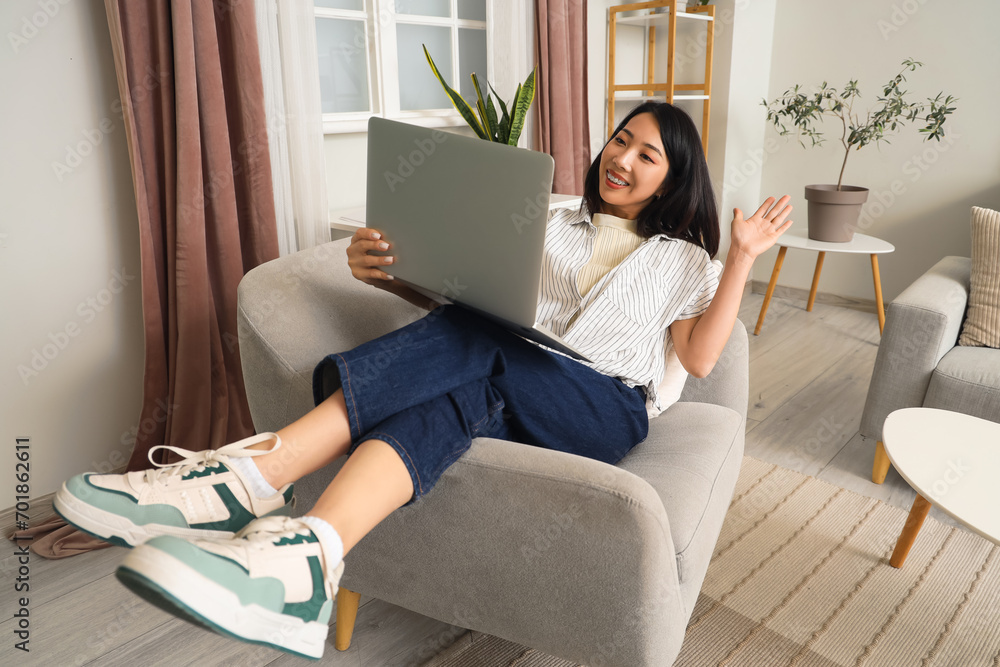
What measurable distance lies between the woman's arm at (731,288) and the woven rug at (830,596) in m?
0.52

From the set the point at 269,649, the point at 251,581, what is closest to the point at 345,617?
the point at 269,649

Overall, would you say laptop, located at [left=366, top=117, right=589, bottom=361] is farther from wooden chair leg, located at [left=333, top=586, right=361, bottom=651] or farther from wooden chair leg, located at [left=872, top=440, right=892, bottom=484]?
wooden chair leg, located at [left=872, top=440, right=892, bottom=484]

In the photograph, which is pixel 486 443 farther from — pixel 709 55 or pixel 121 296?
pixel 709 55

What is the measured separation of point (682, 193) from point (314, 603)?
41.8 inches

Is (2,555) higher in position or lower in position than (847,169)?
lower

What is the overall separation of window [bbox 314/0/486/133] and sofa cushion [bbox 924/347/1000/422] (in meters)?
1.74

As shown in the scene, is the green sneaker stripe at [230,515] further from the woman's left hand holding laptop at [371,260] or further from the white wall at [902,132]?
the white wall at [902,132]

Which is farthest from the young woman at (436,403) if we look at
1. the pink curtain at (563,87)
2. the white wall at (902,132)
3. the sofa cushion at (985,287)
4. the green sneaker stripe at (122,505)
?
the white wall at (902,132)

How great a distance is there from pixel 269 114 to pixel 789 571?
175 cm

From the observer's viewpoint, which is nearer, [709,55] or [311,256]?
[311,256]

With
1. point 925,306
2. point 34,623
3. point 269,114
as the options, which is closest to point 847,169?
point 925,306

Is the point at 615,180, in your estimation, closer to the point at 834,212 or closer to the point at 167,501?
the point at 167,501

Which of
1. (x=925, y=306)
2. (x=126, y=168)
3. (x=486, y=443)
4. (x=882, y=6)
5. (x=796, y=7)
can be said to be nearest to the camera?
(x=486, y=443)

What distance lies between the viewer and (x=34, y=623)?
55.7 inches
